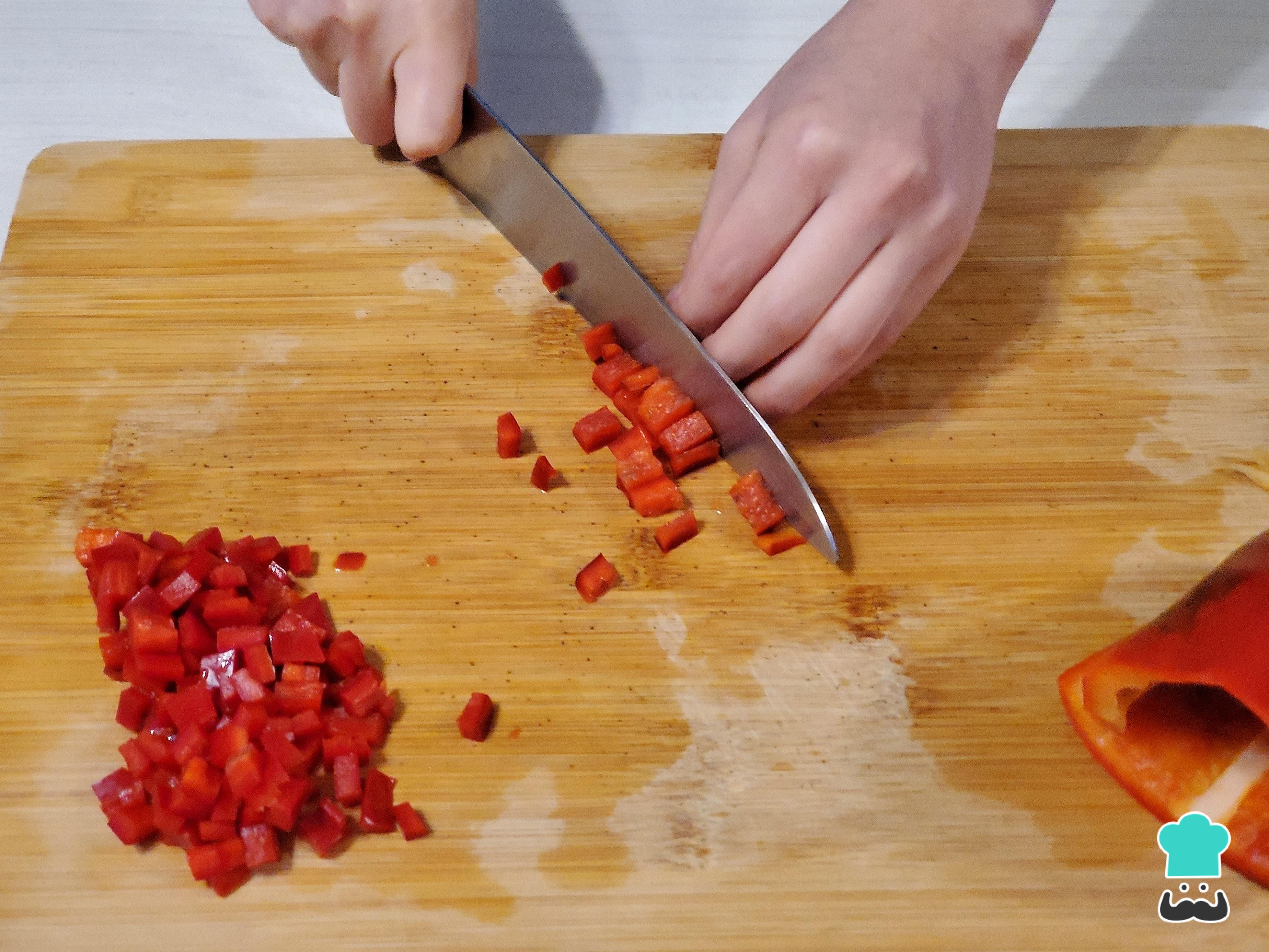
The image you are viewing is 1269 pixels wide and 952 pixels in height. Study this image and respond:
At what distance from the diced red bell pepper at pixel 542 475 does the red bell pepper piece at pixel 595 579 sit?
0.63 ft

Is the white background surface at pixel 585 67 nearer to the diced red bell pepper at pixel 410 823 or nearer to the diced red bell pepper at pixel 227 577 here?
the diced red bell pepper at pixel 227 577

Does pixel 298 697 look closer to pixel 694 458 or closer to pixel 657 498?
pixel 657 498

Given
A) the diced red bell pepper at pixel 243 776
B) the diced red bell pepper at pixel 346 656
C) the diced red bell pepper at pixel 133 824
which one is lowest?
the diced red bell pepper at pixel 133 824

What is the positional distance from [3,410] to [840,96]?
5.46ft

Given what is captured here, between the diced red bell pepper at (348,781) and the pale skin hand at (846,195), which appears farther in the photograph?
the pale skin hand at (846,195)

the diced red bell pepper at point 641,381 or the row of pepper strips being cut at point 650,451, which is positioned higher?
the diced red bell pepper at point 641,381

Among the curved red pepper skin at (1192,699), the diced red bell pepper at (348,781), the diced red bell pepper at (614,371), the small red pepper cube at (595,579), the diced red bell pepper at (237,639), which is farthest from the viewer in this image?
the diced red bell pepper at (614,371)

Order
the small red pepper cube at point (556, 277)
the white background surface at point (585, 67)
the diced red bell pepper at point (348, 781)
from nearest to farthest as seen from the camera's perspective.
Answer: the diced red bell pepper at point (348, 781), the small red pepper cube at point (556, 277), the white background surface at point (585, 67)

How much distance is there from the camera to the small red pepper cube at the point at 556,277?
214cm

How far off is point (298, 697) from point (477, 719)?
287 millimetres

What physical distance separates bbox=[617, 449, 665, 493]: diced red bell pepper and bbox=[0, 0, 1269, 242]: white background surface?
1.23m

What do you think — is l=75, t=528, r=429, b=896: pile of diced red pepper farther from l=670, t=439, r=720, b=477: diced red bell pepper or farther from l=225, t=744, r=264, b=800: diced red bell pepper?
l=670, t=439, r=720, b=477: diced red bell pepper

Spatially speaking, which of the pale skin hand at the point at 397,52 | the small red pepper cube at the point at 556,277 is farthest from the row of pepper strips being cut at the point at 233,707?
the pale skin hand at the point at 397,52

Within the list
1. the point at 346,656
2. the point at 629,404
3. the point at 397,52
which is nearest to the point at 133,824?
the point at 346,656
